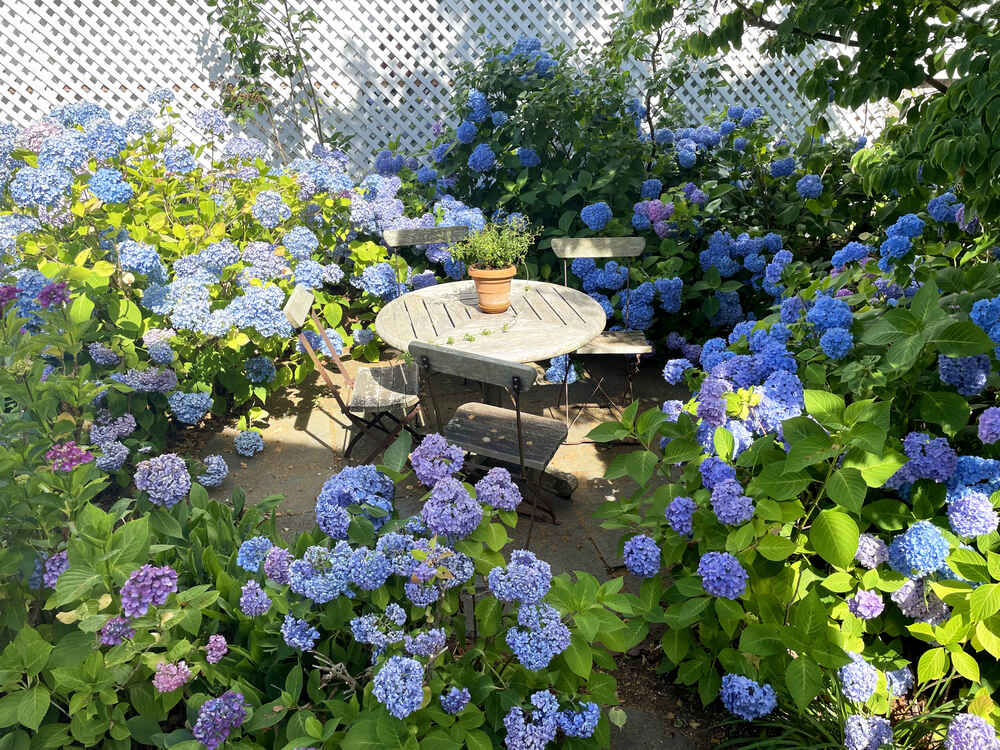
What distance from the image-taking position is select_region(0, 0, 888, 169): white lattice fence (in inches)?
202

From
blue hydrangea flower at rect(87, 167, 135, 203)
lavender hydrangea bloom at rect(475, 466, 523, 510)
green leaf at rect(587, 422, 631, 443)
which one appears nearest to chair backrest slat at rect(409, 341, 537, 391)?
green leaf at rect(587, 422, 631, 443)

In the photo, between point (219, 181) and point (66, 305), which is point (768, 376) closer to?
point (66, 305)

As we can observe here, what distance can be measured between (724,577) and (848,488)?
346 millimetres

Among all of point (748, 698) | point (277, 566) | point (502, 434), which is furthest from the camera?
point (502, 434)

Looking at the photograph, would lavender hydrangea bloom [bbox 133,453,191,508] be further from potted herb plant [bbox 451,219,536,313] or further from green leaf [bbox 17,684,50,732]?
potted herb plant [bbox 451,219,536,313]

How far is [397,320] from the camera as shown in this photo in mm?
3250

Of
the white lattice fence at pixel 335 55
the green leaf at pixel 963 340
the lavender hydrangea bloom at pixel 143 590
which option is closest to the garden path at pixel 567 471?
the green leaf at pixel 963 340

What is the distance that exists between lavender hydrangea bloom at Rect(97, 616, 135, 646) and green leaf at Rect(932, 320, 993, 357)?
5.90ft

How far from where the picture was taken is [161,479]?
1.63m

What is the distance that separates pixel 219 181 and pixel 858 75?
327 centimetres

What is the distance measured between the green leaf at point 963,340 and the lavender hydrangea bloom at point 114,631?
5.90ft

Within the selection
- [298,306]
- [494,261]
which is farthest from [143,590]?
[494,261]

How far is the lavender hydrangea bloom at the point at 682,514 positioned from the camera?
178 cm

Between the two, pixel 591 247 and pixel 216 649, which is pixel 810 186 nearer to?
pixel 591 247
